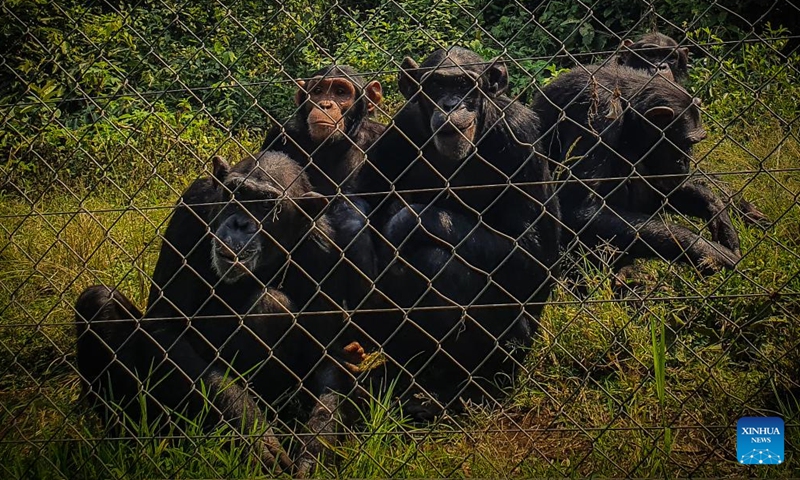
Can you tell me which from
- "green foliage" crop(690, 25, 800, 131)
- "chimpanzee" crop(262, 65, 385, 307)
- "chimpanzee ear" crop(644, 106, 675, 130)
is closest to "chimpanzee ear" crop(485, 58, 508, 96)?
"chimpanzee" crop(262, 65, 385, 307)

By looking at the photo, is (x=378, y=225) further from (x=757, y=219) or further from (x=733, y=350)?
(x=757, y=219)

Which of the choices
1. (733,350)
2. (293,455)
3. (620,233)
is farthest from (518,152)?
(293,455)

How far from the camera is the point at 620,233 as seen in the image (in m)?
5.18

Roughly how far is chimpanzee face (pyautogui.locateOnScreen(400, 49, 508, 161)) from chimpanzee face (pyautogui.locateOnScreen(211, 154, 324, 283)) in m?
0.96

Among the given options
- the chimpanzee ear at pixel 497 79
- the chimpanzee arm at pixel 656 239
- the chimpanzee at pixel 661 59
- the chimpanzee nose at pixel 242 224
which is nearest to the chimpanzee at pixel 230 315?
the chimpanzee nose at pixel 242 224

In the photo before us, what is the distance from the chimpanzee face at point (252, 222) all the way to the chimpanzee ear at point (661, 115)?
82.7 inches

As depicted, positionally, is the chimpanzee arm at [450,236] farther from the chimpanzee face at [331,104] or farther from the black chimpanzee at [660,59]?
the black chimpanzee at [660,59]

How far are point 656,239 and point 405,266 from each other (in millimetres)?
1613

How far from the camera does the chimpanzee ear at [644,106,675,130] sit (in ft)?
16.1

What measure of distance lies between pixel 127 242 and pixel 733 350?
9.69 feet

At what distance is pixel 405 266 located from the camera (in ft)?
14.0

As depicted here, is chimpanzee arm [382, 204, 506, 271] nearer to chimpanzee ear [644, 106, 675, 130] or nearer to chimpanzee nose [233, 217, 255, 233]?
chimpanzee nose [233, 217, 255, 233]

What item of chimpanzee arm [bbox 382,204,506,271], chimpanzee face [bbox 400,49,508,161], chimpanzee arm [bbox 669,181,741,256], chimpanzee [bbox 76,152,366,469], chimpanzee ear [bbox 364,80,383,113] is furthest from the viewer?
chimpanzee ear [bbox 364,80,383,113]

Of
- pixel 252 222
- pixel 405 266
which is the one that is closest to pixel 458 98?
pixel 405 266
